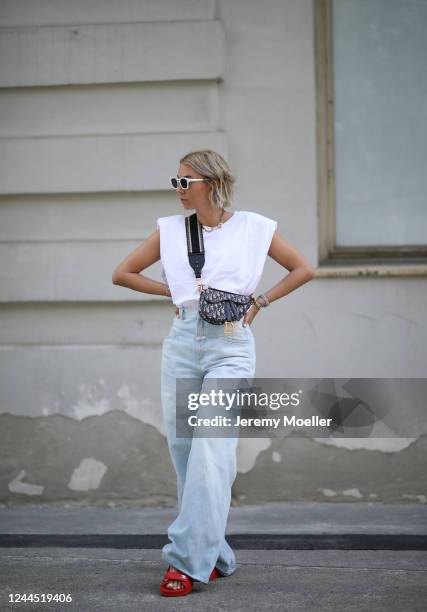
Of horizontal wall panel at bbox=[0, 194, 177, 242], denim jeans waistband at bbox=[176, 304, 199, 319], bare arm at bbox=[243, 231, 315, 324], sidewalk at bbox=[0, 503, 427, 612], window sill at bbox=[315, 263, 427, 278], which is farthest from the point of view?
horizontal wall panel at bbox=[0, 194, 177, 242]

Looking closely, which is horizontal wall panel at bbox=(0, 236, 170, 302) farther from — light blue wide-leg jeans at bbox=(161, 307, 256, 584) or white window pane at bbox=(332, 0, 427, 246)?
light blue wide-leg jeans at bbox=(161, 307, 256, 584)

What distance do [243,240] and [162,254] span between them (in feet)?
1.18

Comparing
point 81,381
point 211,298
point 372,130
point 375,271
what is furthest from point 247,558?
point 372,130

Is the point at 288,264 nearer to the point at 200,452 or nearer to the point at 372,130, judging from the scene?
the point at 200,452

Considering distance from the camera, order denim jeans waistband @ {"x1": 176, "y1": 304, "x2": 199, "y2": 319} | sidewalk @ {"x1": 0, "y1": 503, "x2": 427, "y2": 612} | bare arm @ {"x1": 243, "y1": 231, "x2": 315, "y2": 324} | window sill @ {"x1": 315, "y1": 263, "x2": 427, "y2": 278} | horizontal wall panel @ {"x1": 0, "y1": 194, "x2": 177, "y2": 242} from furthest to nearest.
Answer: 1. horizontal wall panel @ {"x1": 0, "y1": 194, "x2": 177, "y2": 242}
2. window sill @ {"x1": 315, "y1": 263, "x2": 427, "y2": 278}
3. bare arm @ {"x1": 243, "y1": 231, "x2": 315, "y2": 324}
4. denim jeans waistband @ {"x1": 176, "y1": 304, "x2": 199, "y2": 319}
5. sidewalk @ {"x1": 0, "y1": 503, "x2": 427, "y2": 612}

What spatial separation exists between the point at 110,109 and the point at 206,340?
247 cm

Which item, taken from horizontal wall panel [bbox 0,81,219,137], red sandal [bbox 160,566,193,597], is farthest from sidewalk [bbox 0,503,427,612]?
horizontal wall panel [bbox 0,81,219,137]

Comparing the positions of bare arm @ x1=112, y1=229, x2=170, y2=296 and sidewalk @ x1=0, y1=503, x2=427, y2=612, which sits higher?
bare arm @ x1=112, y1=229, x2=170, y2=296

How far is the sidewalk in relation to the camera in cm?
384

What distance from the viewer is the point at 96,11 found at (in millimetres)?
5910

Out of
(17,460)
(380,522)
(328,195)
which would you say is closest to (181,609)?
(380,522)

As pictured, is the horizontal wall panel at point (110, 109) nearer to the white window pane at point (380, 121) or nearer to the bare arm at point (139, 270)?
the white window pane at point (380, 121)

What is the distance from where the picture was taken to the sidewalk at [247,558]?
3.84 m

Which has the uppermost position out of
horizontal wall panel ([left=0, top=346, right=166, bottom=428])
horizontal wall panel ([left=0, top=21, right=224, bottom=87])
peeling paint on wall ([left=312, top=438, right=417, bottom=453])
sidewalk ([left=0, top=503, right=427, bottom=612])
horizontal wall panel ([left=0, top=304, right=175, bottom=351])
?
horizontal wall panel ([left=0, top=21, right=224, bottom=87])
